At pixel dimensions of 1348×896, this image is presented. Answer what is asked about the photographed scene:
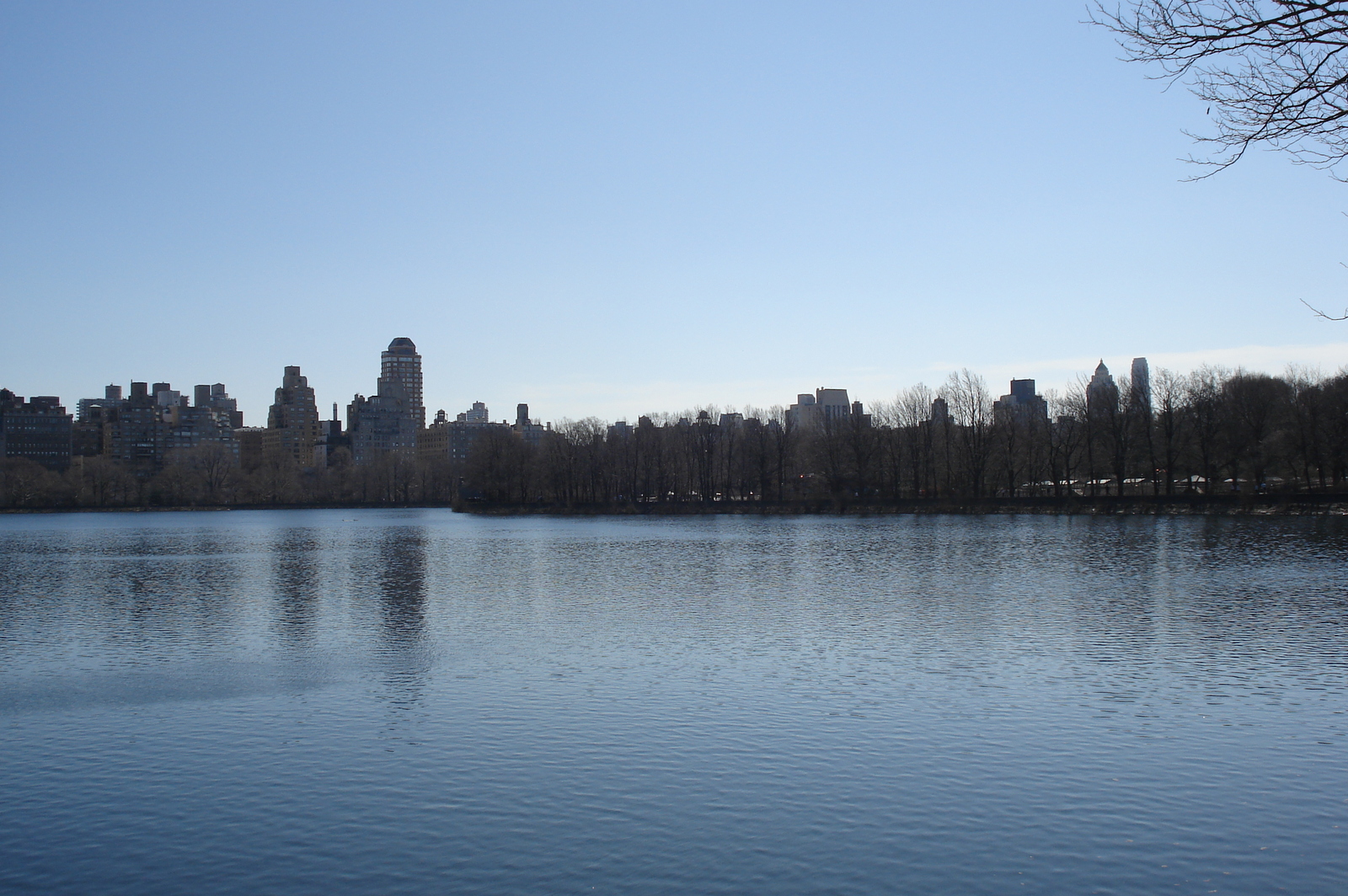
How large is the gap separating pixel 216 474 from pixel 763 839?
611ft

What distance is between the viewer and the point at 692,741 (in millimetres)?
14641

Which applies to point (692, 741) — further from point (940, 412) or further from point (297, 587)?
point (940, 412)

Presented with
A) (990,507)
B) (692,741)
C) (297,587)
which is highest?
(990,507)

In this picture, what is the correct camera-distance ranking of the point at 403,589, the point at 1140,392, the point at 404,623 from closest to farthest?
the point at 404,623
the point at 403,589
the point at 1140,392

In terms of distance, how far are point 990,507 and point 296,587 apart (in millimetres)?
64122

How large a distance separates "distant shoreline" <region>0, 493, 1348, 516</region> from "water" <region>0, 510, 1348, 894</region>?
40.4 m

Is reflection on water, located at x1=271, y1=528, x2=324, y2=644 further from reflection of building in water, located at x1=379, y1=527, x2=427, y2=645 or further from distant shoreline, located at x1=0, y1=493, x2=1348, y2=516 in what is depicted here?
distant shoreline, located at x1=0, y1=493, x2=1348, y2=516

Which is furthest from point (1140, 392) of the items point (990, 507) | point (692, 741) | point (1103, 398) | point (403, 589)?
point (692, 741)

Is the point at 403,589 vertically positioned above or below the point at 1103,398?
below

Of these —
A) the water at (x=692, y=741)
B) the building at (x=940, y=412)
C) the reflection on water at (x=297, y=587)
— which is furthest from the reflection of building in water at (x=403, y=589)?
the building at (x=940, y=412)

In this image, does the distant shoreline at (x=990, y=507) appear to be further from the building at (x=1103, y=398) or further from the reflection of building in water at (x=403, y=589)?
the reflection of building in water at (x=403, y=589)

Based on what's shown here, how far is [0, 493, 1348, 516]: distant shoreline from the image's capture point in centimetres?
6862

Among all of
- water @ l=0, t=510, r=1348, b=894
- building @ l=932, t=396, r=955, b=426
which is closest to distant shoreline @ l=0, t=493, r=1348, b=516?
building @ l=932, t=396, r=955, b=426

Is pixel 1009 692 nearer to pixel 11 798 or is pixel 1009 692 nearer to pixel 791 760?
pixel 791 760
